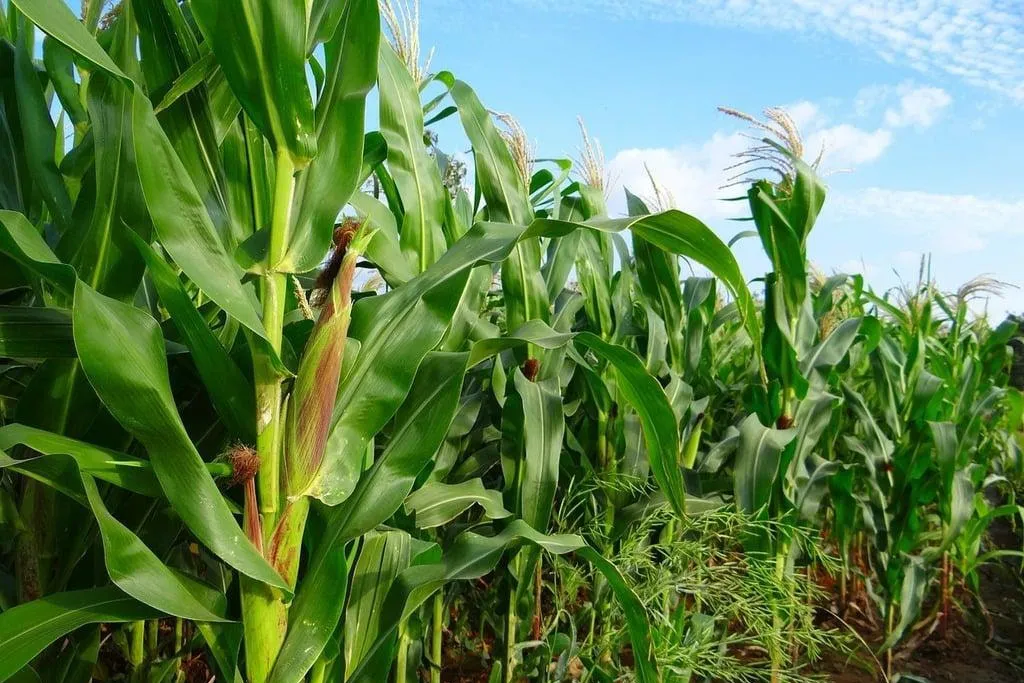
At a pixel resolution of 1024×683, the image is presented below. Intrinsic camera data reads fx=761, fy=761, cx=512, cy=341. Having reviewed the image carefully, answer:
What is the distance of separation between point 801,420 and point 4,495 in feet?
6.50

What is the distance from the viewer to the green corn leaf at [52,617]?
880 millimetres

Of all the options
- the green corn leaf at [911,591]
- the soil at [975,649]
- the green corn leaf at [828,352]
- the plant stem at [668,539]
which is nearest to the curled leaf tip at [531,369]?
the plant stem at [668,539]

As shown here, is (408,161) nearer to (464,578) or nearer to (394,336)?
(394,336)

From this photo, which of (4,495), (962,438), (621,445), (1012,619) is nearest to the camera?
(4,495)

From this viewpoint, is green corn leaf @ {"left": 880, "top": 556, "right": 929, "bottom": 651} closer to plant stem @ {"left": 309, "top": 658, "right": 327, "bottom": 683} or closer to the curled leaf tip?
the curled leaf tip

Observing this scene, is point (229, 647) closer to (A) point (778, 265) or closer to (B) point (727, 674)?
(B) point (727, 674)

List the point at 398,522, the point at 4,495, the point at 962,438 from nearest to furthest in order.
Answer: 1. the point at 4,495
2. the point at 398,522
3. the point at 962,438

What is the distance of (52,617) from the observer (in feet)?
3.03

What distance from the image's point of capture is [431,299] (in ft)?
3.55

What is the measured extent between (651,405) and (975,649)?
2463 mm

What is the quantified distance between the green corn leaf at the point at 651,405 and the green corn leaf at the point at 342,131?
1.73ft

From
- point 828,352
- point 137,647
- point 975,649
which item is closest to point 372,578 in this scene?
point 137,647

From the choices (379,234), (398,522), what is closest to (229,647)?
(398,522)

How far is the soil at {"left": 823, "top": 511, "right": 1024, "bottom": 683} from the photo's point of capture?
262 cm
